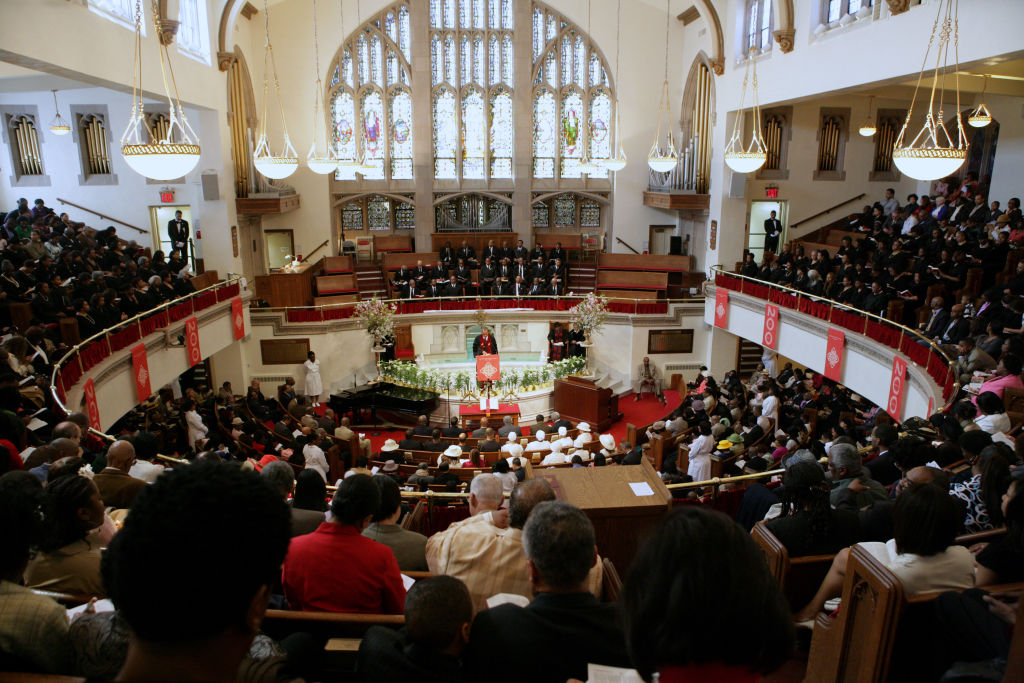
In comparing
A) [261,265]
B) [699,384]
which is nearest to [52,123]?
[261,265]

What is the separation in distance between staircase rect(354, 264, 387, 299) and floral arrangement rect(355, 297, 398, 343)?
2180 mm

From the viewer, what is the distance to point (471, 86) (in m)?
21.5

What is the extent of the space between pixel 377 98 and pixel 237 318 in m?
9.64

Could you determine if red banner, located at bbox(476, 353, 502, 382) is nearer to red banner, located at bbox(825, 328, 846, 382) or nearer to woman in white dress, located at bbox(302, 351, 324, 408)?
woman in white dress, located at bbox(302, 351, 324, 408)

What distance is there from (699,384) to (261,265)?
1280cm

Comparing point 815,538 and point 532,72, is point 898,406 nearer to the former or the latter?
point 815,538

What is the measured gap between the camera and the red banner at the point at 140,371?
10.1 meters

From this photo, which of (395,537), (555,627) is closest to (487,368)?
(395,537)

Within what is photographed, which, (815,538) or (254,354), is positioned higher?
(815,538)

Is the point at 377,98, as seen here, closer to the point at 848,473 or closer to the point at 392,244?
the point at 392,244

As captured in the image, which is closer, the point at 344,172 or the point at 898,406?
the point at 898,406

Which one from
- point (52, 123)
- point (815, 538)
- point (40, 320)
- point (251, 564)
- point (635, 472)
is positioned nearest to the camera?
point (251, 564)

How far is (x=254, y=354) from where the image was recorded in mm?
16688

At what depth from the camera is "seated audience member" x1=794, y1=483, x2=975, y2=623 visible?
2.47 metres
